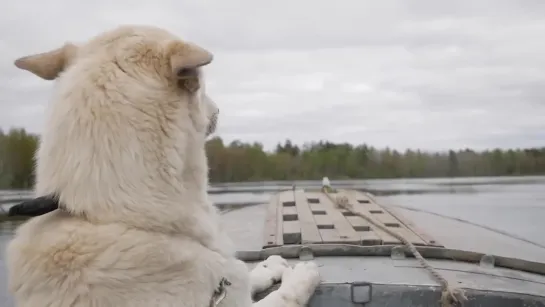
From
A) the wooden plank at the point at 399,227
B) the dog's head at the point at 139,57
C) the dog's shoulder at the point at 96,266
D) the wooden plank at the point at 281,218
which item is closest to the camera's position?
the dog's shoulder at the point at 96,266

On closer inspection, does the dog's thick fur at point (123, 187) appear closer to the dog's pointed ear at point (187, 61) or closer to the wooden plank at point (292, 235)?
the dog's pointed ear at point (187, 61)

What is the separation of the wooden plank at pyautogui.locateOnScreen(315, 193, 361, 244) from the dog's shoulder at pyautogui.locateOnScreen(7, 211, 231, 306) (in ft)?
8.36

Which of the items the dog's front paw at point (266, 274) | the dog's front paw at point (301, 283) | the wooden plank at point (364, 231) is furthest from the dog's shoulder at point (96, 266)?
the wooden plank at point (364, 231)

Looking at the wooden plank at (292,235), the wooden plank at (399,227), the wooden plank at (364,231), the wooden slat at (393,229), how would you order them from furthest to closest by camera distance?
the wooden plank at (292,235), the wooden plank at (399,227), the wooden slat at (393,229), the wooden plank at (364,231)

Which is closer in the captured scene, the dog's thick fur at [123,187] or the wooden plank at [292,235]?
the dog's thick fur at [123,187]

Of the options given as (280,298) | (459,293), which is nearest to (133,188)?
(280,298)

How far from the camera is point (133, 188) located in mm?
2867

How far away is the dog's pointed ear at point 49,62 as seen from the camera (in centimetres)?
329

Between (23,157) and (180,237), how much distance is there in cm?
1278

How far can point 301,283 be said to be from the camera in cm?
407

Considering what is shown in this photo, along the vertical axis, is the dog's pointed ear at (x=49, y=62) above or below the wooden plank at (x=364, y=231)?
above

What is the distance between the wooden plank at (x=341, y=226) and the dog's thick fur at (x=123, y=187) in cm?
232

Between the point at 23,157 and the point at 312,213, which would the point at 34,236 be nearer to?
the point at 312,213

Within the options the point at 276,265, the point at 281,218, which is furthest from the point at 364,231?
the point at 276,265
